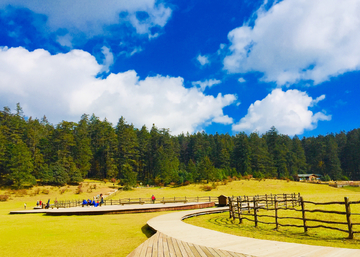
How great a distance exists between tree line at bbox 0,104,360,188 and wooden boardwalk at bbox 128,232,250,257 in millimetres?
56794

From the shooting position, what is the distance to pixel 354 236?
10898 millimetres

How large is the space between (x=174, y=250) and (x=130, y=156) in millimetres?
88366

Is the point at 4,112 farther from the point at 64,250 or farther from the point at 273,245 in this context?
the point at 273,245

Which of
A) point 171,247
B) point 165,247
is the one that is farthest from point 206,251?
point 165,247

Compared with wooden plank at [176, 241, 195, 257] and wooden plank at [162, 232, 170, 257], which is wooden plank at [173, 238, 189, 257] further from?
wooden plank at [162, 232, 170, 257]

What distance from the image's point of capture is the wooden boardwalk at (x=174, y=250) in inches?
273

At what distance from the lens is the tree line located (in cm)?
6800

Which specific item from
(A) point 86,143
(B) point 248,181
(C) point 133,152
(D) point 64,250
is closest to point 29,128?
(A) point 86,143

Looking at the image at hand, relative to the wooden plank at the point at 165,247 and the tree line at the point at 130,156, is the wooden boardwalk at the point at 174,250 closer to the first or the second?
the wooden plank at the point at 165,247

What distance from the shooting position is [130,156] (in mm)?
93312

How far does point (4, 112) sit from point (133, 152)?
188 feet

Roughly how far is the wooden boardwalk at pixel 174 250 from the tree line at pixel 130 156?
5679cm

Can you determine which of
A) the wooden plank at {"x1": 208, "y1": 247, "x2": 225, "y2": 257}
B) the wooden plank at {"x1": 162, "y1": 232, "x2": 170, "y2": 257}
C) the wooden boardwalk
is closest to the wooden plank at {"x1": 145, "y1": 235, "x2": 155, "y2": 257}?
the wooden boardwalk

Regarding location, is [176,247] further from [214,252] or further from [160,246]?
[214,252]
